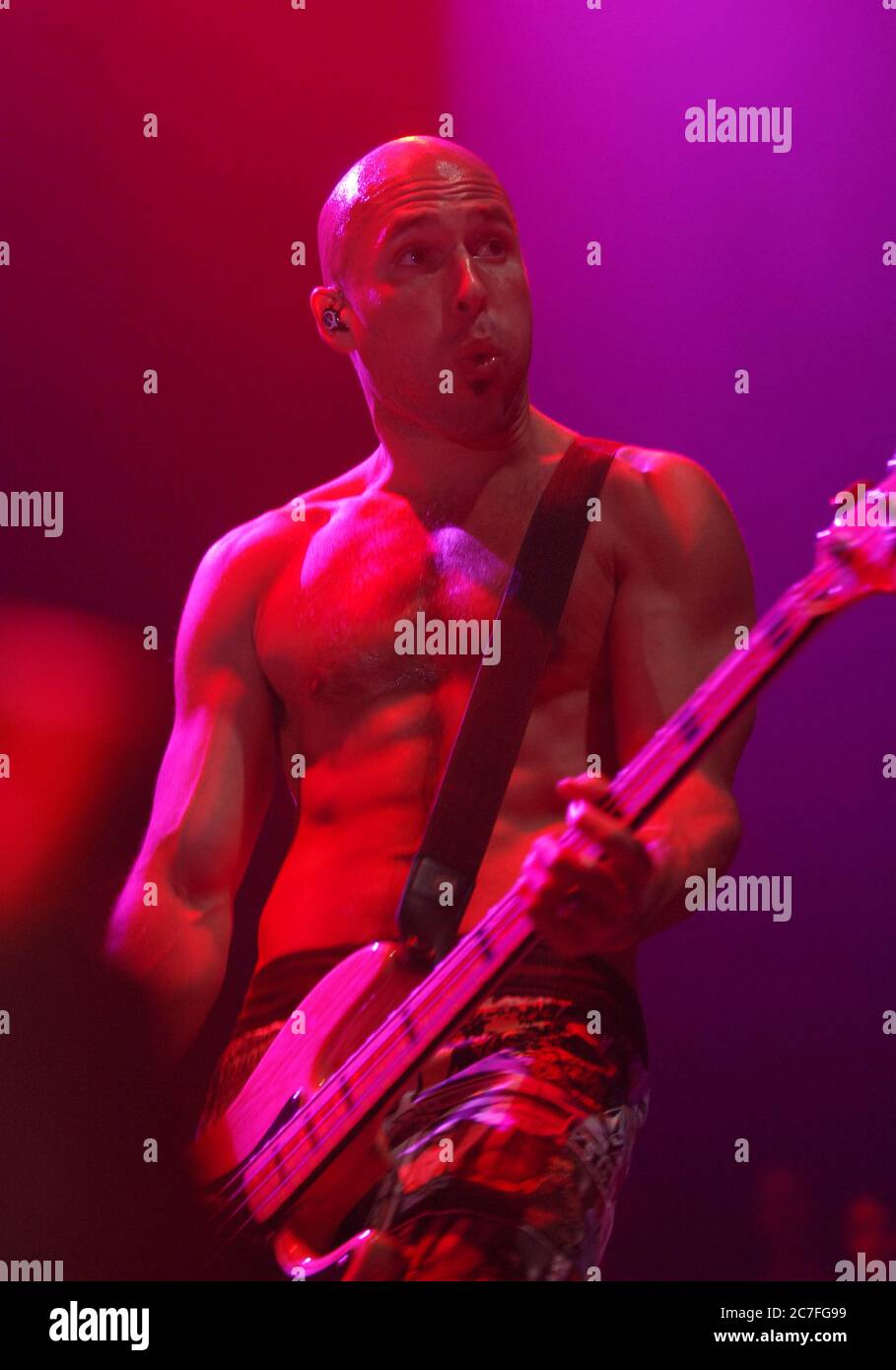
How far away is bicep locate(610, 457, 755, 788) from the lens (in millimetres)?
2234

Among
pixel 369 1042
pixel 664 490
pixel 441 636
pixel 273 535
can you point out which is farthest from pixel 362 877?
pixel 664 490

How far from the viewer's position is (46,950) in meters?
2.52

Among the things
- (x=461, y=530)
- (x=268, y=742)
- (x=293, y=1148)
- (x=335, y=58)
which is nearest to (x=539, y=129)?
(x=335, y=58)

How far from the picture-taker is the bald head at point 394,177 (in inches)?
93.0

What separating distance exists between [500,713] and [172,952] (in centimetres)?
54

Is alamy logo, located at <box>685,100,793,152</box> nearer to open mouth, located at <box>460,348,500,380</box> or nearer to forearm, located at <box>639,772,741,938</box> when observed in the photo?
open mouth, located at <box>460,348,500,380</box>

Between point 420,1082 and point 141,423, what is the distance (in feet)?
3.33

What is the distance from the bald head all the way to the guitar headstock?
2.32ft

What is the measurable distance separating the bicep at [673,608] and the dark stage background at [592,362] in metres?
0.18

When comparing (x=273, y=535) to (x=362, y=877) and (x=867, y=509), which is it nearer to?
(x=362, y=877)

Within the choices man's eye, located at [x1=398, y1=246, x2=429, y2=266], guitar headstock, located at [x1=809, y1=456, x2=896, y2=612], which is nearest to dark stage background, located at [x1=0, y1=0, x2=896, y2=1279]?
man's eye, located at [x1=398, y1=246, x2=429, y2=266]

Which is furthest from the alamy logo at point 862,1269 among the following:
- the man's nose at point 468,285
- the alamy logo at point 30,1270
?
the man's nose at point 468,285
